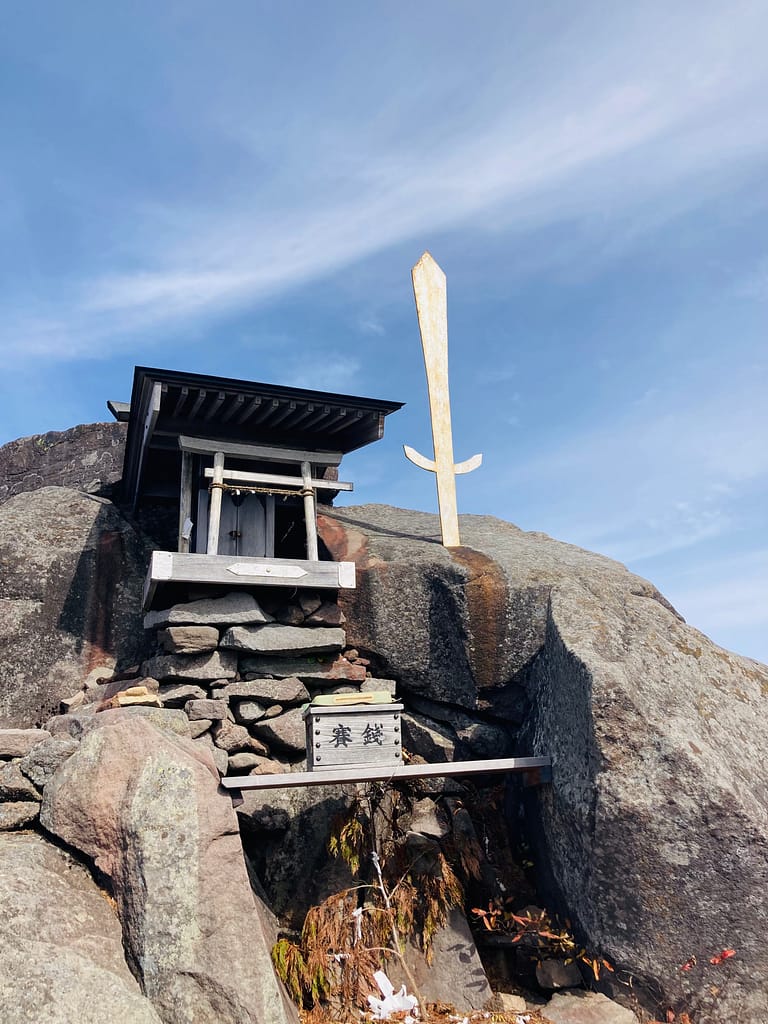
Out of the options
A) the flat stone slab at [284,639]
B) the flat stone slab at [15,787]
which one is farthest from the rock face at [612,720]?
the flat stone slab at [15,787]

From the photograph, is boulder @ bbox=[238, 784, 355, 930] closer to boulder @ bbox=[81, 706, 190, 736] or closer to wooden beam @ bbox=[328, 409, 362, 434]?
boulder @ bbox=[81, 706, 190, 736]

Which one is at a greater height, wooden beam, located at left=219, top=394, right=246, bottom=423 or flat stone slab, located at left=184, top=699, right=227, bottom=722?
wooden beam, located at left=219, top=394, right=246, bottom=423

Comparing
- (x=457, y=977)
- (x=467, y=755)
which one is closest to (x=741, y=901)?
(x=457, y=977)

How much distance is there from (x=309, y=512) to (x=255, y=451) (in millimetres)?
1233

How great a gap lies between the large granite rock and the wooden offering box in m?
4.32

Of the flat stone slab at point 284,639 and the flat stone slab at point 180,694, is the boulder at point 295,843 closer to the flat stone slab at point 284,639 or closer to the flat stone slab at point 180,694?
the flat stone slab at point 180,694

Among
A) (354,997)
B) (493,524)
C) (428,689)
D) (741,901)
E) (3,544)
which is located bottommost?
(354,997)

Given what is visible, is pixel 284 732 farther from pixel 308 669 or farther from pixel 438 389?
pixel 438 389

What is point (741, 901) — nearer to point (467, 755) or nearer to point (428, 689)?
point (467, 755)

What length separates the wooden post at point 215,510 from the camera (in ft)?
34.9

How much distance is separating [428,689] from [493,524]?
5227 mm

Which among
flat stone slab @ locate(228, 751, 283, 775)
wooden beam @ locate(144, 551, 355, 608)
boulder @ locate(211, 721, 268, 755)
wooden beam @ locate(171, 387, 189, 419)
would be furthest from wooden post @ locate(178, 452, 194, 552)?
flat stone slab @ locate(228, 751, 283, 775)

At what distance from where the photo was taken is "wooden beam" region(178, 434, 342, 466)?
11219mm

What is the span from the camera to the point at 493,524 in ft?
50.4
